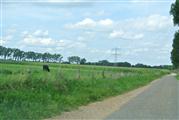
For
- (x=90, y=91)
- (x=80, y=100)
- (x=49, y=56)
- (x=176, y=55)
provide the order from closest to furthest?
1. (x=80, y=100)
2. (x=90, y=91)
3. (x=176, y=55)
4. (x=49, y=56)

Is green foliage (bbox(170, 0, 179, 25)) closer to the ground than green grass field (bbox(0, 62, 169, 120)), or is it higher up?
higher up

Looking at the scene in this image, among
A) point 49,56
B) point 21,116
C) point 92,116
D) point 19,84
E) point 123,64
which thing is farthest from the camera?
point 123,64

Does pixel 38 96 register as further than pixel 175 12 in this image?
No

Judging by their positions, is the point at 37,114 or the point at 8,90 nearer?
the point at 37,114

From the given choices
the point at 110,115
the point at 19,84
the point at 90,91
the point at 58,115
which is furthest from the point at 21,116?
the point at 90,91

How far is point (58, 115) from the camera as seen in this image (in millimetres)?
15961

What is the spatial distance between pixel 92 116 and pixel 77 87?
31.0ft

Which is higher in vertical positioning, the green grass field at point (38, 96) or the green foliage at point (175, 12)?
the green foliage at point (175, 12)

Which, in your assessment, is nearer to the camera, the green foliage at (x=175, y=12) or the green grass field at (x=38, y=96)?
the green grass field at (x=38, y=96)

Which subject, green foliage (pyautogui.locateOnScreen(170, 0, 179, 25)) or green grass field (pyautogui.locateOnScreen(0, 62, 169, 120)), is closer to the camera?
green grass field (pyautogui.locateOnScreen(0, 62, 169, 120))

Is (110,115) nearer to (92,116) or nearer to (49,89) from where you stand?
(92,116)

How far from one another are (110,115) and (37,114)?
2830 millimetres

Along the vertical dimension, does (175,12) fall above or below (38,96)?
above

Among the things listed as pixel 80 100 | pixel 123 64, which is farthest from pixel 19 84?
pixel 123 64
